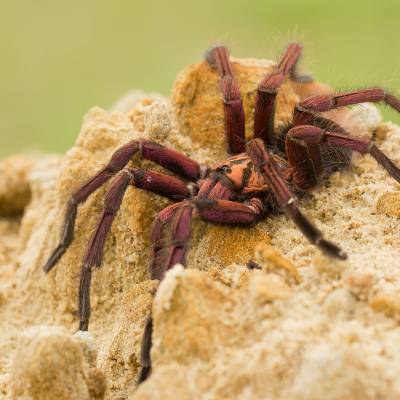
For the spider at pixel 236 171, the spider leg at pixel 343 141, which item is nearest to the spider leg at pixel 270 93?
the spider at pixel 236 171

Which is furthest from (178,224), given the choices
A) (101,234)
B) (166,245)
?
(101,234)

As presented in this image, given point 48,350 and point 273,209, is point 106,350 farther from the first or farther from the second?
point 273,209

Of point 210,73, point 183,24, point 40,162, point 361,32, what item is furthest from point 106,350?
point 183,24

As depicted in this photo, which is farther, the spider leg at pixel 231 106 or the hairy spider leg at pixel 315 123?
the spider leg at pixel 231 106

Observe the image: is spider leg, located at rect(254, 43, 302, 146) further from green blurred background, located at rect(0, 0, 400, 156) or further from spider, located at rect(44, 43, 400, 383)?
green blurred background, located at rect(0, 0, 400, 156)

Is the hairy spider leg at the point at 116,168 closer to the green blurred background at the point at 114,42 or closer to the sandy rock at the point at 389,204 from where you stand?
the sandy rock at the point at 389,204

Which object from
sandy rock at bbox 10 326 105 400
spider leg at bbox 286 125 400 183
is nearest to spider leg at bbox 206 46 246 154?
spider leg at bbox 286 125 400 183

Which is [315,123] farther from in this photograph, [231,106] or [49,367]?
[49,367]
